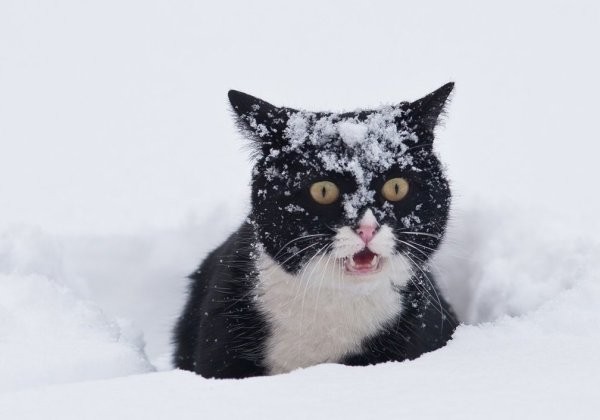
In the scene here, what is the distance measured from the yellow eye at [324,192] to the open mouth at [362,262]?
0.58 ft

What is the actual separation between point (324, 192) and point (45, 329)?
105 centimetres

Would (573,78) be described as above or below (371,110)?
above

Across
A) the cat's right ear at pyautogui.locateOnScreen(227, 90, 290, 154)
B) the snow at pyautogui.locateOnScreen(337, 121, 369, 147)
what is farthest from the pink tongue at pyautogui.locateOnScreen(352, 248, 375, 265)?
the cat's right ear at pyautogui.locateOnScreen(227, 90, 290, 154)

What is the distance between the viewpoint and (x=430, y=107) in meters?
2.31

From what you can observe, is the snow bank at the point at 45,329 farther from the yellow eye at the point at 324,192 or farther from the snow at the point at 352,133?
the snow at the point at 352,133

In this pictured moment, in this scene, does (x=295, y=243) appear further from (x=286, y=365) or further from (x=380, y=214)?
(x=286, y=365)

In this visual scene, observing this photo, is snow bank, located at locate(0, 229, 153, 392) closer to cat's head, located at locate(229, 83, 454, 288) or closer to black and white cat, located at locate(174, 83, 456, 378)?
black and white cat, located at locate(174, 83, 456, 378)

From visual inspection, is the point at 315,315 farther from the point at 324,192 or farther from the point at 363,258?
the point at 324,192

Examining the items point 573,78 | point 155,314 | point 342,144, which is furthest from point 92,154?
point 573,78

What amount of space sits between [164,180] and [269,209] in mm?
2081

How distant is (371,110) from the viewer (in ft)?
7.80

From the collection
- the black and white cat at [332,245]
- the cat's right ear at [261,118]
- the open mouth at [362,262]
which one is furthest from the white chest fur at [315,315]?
the cat's right ear at [261,118]

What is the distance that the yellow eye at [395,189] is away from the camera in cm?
212

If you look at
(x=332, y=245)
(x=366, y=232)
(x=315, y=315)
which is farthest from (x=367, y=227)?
(x=315, y=315)
